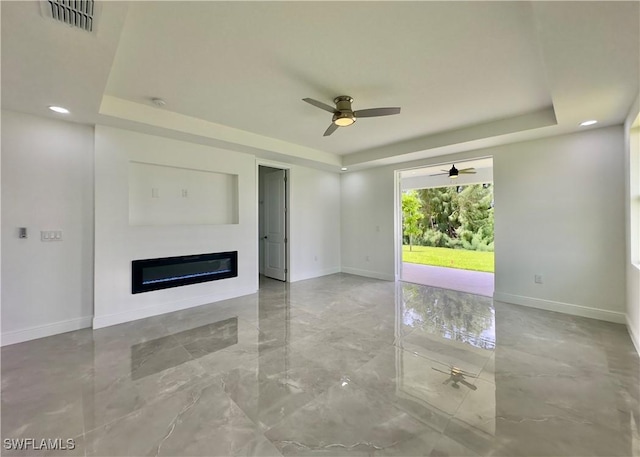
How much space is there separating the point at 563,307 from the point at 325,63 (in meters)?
4.59

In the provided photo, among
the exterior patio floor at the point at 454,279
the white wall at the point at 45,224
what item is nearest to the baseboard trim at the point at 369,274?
the exterior patio floor at the point at 454,279

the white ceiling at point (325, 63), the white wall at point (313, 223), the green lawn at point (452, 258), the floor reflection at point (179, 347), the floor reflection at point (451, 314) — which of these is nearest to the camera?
the white ceiling at point (325, 63)

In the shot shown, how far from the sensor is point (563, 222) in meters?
3.88

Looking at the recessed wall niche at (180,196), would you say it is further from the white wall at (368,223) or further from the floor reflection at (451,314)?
the floor reflection at (451,314)

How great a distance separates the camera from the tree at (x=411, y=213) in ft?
35.6

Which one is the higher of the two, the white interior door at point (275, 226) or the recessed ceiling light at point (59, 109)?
A: the recessed ceiling light at point (59, 109)

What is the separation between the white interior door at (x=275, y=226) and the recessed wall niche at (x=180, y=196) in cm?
136

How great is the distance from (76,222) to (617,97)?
619cm

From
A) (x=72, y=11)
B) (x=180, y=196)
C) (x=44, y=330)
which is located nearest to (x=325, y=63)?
(x=72, y=11)

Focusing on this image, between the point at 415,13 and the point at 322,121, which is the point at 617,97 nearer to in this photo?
the point at 415,13

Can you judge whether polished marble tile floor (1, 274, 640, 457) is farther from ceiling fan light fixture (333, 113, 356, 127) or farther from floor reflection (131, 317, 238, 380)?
ceiling fan light fixture (333, 113, 356, 127)

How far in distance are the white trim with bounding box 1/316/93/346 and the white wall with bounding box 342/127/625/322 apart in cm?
610

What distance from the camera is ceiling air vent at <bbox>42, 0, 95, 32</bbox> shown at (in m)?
1.54

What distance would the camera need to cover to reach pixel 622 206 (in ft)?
11.4
